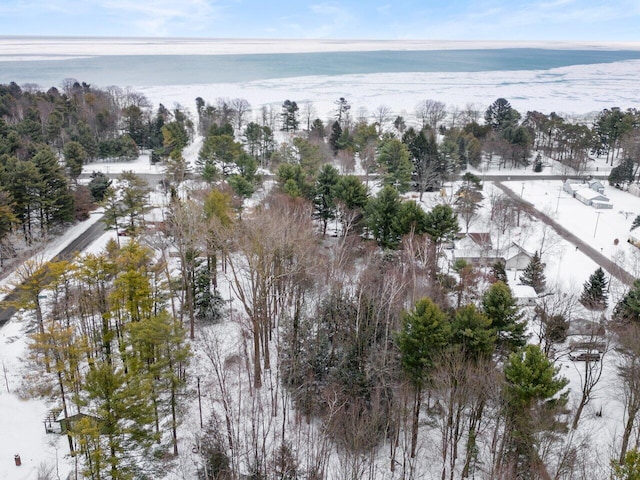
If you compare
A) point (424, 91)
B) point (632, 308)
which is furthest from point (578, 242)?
point (424, 91)

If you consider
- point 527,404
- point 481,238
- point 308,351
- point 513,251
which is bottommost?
point 308,351

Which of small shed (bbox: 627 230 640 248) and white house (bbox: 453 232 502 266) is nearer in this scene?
white house (bbox: 453 232 502 266)

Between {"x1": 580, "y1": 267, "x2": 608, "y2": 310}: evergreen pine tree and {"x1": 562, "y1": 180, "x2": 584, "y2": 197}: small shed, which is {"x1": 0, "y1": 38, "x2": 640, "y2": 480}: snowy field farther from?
{"x1": 580, "y1": 267, "x2": 608, "y2": 310}: evergreen pine tree

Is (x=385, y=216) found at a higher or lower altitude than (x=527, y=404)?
higher

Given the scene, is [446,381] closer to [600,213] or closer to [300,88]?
[600,213]

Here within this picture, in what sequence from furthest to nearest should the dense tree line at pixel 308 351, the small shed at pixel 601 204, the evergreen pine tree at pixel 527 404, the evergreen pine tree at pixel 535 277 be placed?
the small shed at pixel 601 204 → the evergreen pine tree at pixel 535 277 → the dense tree line at pixel 308 351 → the evergreen pine tree at pixel 527 404

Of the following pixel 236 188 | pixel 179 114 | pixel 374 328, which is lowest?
pixel 374 328

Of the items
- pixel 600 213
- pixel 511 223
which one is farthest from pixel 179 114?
pixel 600 213

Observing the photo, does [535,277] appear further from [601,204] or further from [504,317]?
[601,204]

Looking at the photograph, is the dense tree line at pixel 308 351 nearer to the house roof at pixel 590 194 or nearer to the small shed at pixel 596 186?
the house roof at pixel 590 194

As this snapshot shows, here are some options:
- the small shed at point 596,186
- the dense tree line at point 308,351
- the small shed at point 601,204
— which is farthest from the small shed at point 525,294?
the small shed at point 596,186

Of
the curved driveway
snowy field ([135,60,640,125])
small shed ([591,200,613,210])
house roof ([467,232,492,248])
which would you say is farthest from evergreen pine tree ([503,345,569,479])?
snowy field ([135,60,640,125])
